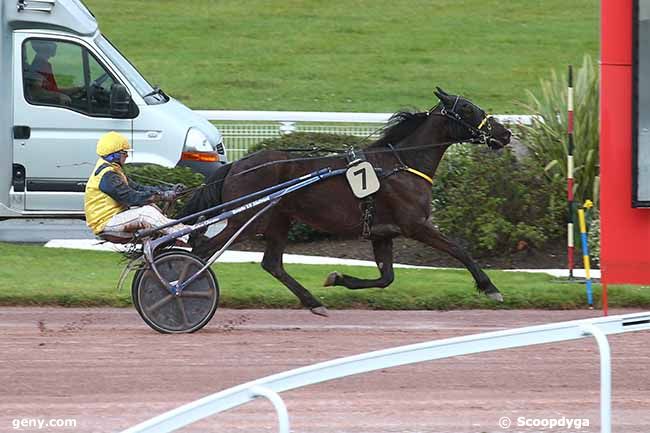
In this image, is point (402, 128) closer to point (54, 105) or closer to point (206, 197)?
point (206, 197)

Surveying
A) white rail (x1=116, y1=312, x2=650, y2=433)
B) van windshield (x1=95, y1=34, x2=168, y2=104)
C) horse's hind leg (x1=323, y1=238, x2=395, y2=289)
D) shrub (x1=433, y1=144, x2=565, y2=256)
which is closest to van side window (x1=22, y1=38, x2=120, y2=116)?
van windshield (x1=95, y1=34, x2=168, y2=104)

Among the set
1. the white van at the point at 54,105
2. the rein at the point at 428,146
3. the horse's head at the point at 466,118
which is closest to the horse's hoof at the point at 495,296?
the rein at the point at 428,146

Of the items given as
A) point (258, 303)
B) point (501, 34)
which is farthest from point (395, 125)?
point (501, 34)

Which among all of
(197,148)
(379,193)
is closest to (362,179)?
(379,193)

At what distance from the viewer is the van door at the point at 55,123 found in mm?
13250

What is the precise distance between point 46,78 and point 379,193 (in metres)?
4.72

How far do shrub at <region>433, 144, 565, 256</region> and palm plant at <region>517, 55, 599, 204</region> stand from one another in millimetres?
298

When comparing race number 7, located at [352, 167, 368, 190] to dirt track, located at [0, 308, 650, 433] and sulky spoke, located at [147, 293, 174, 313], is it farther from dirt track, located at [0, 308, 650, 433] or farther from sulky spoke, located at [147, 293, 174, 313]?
sulky spoke, located at [147, 293, 174, 313]

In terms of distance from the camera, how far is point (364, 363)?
4.39 m

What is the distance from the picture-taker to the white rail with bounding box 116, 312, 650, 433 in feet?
13.4

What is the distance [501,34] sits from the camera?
1033 inches

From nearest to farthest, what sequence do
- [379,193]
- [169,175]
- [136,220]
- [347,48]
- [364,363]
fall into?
[364,363] → [136,220] → [379,193] → [169,175] → [347,48]

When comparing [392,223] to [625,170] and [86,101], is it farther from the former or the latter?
[86,101]

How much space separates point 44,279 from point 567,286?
453cm
